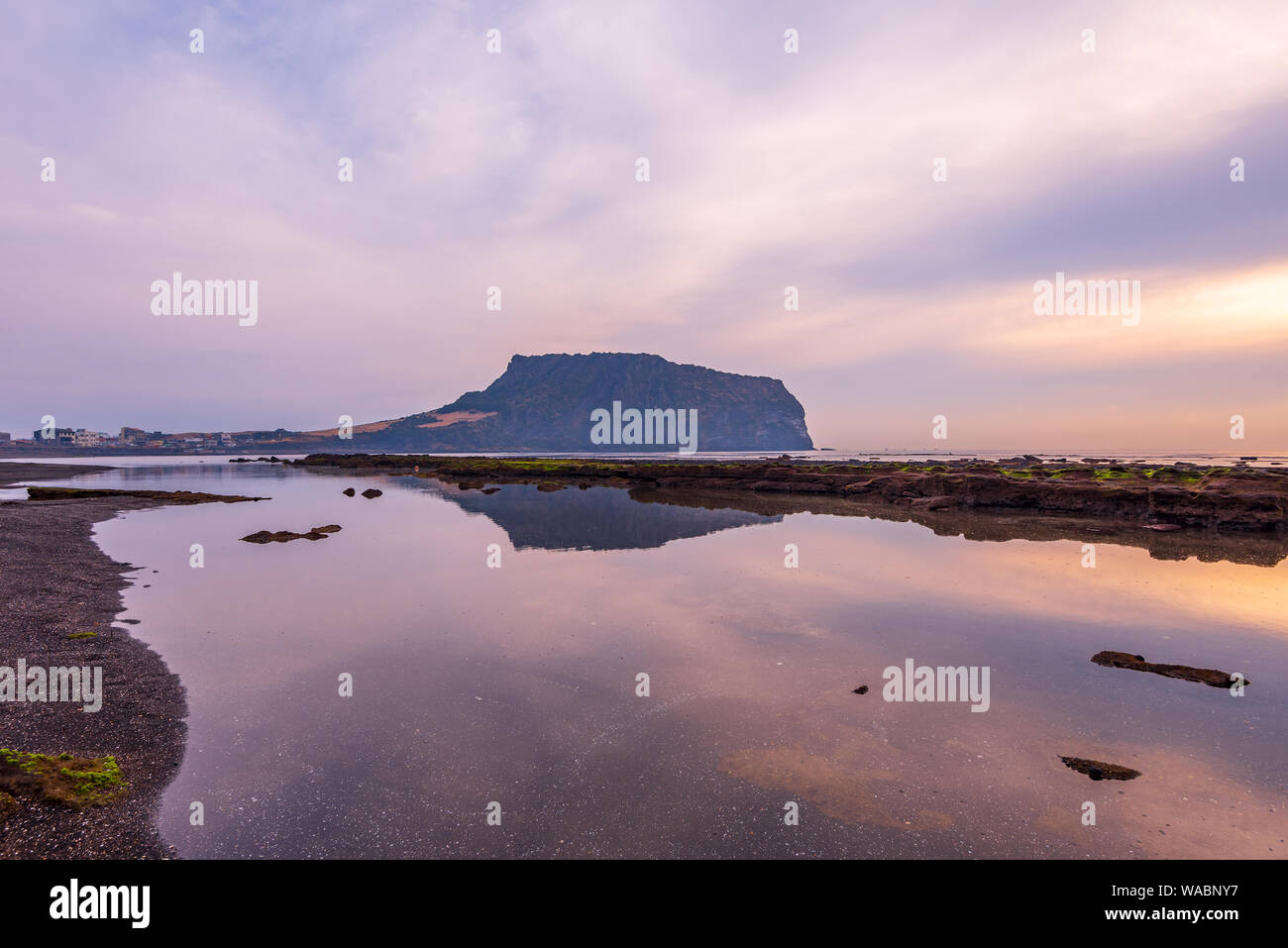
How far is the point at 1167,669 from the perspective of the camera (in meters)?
12.0

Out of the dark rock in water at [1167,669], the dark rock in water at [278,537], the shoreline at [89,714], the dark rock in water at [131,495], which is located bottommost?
the dark rock in water at [1167,669]

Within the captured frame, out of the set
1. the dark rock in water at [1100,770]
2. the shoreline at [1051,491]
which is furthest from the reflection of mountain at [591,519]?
the dark rock in water at [1100,770]

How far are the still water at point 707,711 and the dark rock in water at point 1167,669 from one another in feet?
1.31

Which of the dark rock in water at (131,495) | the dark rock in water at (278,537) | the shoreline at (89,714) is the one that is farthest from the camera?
the dark rock in water at (131,495)

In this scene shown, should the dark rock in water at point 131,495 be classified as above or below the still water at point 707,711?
above

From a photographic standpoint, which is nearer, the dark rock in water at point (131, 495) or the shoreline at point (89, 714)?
the shoreline at point (89, 714)

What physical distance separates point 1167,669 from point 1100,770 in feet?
20.9

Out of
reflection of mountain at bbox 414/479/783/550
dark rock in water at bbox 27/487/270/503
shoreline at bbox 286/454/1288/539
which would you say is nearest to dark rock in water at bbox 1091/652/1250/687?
reflection of mountain at bbox 414/479/783/550

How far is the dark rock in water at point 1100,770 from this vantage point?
7.86 m

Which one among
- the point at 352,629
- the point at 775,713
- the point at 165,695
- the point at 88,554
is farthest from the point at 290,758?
the point at 88,554

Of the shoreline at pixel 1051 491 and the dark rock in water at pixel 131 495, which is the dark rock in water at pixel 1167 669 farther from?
the dark rock in water at pixel 131 495

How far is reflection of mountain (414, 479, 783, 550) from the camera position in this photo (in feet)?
99.3

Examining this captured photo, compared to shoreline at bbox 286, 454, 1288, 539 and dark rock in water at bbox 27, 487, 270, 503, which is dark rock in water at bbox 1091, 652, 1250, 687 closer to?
shoreline at bbox 286, 454, 1288, 539
